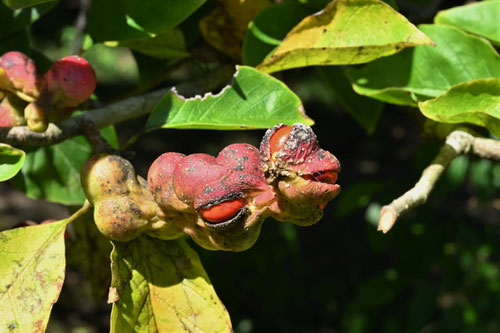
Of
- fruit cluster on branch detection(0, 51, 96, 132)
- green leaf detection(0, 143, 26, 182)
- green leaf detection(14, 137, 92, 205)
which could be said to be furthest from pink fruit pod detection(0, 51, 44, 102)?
green leaf detection(14, 137, 92, 205)

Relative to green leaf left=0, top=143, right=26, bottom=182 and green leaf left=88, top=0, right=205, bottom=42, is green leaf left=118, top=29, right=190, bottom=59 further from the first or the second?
green leaf left=0, top=143, right=26, bottom=182

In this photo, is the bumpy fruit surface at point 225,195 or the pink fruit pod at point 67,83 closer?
the bumpy fruit surface at point 225,195

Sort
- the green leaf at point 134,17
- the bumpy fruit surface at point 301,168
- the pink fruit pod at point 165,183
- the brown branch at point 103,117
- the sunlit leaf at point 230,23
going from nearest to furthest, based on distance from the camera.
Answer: the bumpy fruit surface at point 301,168, the pink fruit pod at point 165,183, the brown branch at point 103,117, the green leaf at point 134,17, the sunlit leaf at point 230,23

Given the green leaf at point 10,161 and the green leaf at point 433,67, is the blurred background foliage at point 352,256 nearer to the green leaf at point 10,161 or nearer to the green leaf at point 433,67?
the green leaf at point 433,67

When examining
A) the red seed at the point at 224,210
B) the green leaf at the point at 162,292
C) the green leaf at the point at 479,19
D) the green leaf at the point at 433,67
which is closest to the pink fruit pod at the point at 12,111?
the green leaf at the point at 162,292

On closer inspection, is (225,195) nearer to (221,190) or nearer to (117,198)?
(221,190)

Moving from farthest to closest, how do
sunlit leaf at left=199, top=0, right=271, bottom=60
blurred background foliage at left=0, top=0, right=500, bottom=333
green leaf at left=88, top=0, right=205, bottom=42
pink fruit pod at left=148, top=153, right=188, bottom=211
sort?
blurred background foliage at left=0, top=0, right=500, bottom=333, sunlit leaf at left=199, top=0, right=271, bottom=60, green leaf at left=88, top=0, right=205, bottom=42, pink fruit pod at left=148, top=153, right=188, bottom=211

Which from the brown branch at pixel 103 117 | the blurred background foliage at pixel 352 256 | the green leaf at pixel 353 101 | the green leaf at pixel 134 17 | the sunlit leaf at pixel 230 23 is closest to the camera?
the brown branch at pixel 103 117
